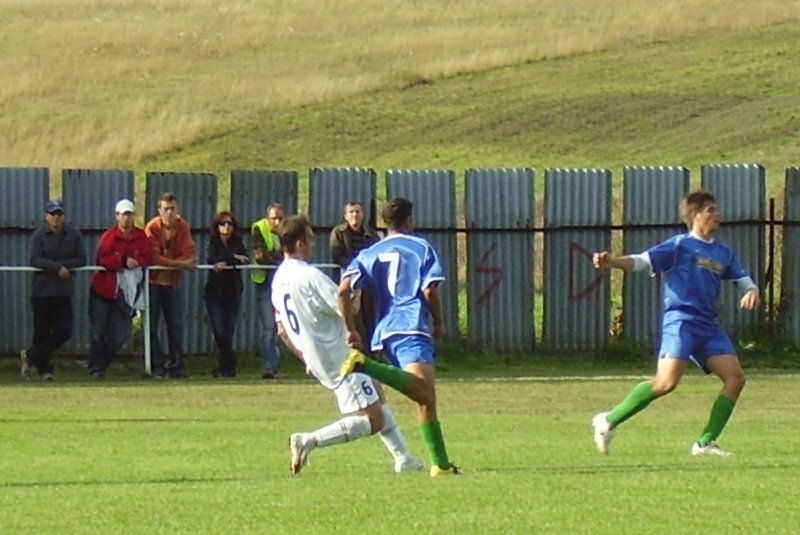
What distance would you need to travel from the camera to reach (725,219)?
22047 mm

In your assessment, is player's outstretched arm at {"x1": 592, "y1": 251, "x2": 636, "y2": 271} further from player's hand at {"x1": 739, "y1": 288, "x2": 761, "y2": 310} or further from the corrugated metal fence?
the corrugated metal fence

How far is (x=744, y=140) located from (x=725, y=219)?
15993 millimetres

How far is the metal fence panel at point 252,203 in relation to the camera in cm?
2102

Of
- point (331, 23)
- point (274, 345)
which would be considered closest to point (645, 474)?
point (274, 345)

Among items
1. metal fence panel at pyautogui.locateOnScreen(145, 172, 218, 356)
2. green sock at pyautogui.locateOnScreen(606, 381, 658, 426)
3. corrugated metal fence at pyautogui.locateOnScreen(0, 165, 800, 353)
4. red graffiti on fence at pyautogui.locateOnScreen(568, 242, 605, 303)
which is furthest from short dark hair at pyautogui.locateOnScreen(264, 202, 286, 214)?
green sock at pyautogui.locateOnScreen(606, 381, 658, 426)

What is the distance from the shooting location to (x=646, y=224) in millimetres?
21859

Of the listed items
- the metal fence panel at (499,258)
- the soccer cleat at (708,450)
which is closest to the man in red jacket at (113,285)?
the metal fence panel at (499,258)

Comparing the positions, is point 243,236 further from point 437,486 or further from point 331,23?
point 331,23

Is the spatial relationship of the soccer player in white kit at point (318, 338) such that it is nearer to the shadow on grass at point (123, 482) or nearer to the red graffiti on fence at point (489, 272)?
the shadow on grass at point (123, 482)

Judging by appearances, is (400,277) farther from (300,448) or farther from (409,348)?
(300,448)

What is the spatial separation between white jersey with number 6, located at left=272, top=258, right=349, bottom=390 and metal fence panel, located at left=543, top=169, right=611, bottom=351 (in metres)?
10.6

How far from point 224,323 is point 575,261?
428 cm

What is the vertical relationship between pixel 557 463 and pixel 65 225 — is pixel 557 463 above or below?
below

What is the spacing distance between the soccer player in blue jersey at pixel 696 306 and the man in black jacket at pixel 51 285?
8.56m
